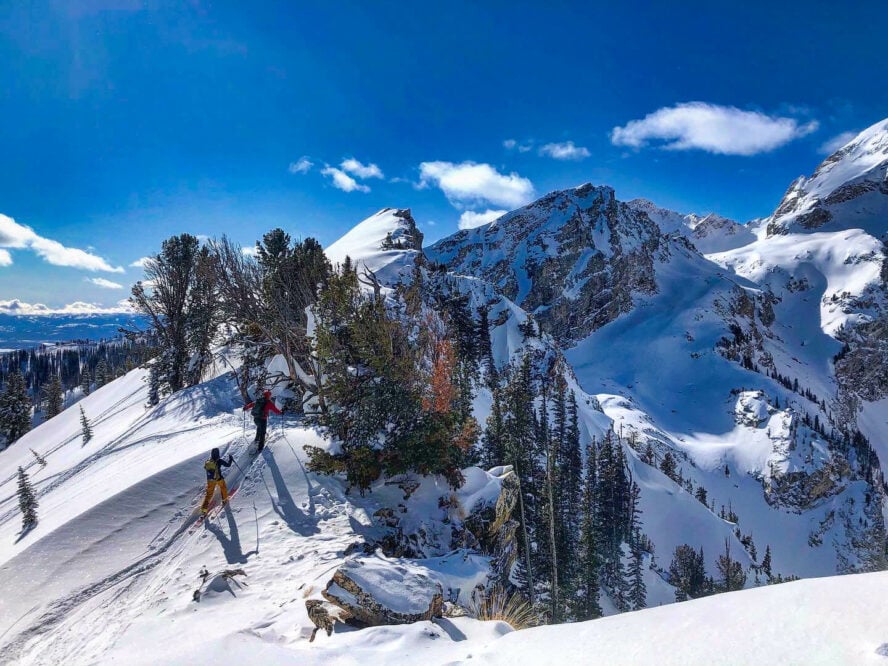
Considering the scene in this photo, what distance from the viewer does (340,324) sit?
51.5 feet

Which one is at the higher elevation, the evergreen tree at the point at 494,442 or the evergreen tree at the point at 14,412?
the evergreen tree at the point at 14,412

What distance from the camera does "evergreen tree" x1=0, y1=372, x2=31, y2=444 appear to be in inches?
1690

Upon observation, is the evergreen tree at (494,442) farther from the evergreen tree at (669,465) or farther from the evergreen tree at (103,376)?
the evergreen tree at (103,376)

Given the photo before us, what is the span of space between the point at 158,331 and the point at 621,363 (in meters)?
151

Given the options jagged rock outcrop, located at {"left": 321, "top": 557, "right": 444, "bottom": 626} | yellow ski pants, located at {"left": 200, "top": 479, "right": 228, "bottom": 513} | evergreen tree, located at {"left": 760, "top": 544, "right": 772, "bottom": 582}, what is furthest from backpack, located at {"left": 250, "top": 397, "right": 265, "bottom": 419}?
evergreen tree, located at {"left": 760, "top": 544, "right": 772, "bottom": 582}

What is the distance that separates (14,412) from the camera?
4350cm

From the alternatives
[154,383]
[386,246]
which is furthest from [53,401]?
[386,246]

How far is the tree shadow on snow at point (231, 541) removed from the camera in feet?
32.4

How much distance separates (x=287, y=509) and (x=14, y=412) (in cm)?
5075

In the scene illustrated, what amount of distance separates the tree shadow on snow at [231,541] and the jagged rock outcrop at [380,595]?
386cm

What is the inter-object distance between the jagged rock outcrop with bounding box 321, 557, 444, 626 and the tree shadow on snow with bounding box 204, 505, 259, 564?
3857 mm

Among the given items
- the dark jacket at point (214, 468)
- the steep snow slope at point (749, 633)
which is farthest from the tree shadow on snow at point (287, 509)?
the steep snow slope at point (749, 633)

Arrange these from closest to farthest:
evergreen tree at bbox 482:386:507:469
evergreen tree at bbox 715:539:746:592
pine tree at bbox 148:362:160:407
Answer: pine tree at bbox 148:362:160:407 < evergreen tree at bbox 482:386:507:469 < evergreen tree at bbox 715:539:746:592

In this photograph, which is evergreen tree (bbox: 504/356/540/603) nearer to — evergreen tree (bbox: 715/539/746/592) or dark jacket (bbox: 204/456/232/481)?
dark jacket (bbox: 204/456/232/481)
